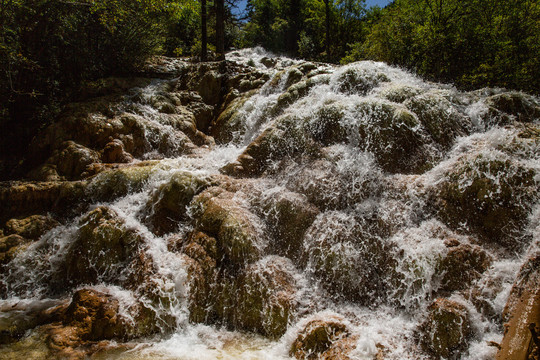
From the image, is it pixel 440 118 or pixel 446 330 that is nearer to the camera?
pixel 446 330

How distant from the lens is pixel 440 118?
7379mm

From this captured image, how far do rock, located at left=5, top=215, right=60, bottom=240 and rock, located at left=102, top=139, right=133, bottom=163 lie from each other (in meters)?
2.30

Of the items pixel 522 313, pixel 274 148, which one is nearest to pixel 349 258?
pixel 522 313

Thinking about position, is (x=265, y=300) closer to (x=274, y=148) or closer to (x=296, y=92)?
(x=274, y=148)

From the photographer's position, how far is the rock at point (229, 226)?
568cm

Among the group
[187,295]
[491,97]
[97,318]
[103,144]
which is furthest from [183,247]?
[491,97]

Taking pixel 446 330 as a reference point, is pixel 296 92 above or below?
above

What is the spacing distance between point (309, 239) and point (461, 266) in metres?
2.51

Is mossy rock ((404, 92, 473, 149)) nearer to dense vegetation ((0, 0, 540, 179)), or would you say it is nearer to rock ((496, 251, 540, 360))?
dense vegetation ((0, 0, 540, 179))

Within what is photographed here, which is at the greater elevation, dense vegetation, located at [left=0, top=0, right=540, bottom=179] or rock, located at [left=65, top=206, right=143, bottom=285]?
dense vegetation, located at [left=0, top=0, right=540, bottom=179]

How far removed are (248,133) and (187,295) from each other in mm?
6024

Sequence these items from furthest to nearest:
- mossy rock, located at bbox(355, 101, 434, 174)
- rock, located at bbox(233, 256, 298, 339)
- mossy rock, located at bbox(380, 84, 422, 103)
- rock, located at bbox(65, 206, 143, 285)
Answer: mossy rock, located at bbox(380, 84, 422, 103), mossy rock, located at bbox(355, 101, 434, 174), rock, located at bbox(65, 206, 143, 285), rock, located at bbox(233, 256, 298, 339)

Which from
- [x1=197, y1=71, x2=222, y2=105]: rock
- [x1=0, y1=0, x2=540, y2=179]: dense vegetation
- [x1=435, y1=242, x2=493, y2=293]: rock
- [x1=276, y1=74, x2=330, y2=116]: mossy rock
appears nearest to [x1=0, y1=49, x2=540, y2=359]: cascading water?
[x1=435, y1=242, x2=493, y2=293]: rock

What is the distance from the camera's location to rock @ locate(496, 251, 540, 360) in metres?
3.26
